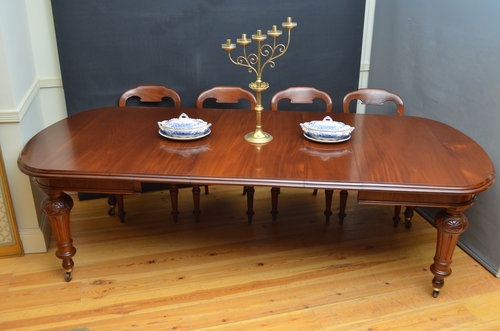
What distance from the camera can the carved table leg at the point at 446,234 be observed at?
2.05m

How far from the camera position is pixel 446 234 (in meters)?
2.07

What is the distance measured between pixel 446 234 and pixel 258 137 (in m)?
0.99

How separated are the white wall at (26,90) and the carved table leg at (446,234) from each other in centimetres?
212

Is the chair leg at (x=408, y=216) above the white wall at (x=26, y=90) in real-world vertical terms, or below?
below

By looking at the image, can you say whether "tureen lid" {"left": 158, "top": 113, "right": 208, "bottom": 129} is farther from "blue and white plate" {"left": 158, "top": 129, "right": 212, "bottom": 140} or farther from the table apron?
the table apron

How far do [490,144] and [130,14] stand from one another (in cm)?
230

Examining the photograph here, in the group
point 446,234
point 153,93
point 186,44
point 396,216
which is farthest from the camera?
point 186,44

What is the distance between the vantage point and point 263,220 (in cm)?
300

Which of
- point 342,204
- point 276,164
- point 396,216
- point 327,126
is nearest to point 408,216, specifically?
point 396,216

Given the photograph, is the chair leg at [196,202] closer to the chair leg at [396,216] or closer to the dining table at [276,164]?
the dining table at [276,164]

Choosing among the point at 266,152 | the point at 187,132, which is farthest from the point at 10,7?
the point at 266,152

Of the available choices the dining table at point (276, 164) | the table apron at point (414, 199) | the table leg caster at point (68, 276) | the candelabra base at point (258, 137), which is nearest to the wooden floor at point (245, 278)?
the table leg caster at point (68, 276)

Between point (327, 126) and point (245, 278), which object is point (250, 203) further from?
point (327, 126)

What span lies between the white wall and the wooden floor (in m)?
0.26
